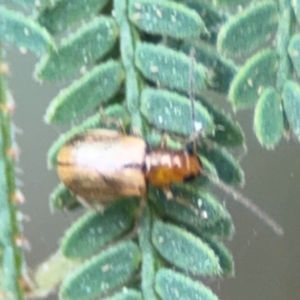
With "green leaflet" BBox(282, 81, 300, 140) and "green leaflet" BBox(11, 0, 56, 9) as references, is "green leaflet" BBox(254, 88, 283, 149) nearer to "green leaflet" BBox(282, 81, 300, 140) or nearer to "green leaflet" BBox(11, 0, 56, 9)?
"green leaflet" BBox(282, 81, 300, 140)

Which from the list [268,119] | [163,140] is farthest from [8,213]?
[268,119]

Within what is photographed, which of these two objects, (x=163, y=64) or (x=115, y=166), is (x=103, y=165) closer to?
(x=115, y=166)

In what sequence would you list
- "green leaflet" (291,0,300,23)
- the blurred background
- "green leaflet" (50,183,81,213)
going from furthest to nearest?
the blurred background < "green leaflet" (50,183,81,213) < "green leaflet" (291,0,300,23)

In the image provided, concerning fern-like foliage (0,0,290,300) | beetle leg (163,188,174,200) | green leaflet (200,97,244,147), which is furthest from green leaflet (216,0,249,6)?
beetle leg (163,188,174,200)

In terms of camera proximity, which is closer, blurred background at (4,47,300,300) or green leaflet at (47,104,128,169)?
green leaflet at (47,104,128,169)

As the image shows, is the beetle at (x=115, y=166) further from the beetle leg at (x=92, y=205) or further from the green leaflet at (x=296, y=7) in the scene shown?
the green leaflet at (x=296, y=7)

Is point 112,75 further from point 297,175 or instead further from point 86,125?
point 297,175

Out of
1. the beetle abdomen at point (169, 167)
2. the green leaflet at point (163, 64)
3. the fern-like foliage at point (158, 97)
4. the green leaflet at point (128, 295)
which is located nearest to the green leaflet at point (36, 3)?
the fern-like foliage at point (158, 97)

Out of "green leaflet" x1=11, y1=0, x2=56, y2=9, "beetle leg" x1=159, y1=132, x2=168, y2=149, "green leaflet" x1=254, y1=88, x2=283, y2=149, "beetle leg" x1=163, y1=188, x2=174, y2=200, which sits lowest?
"beetle leg" x1=163, y1=188, x2=174, y2=200

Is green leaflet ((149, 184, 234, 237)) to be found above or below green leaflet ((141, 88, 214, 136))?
below
